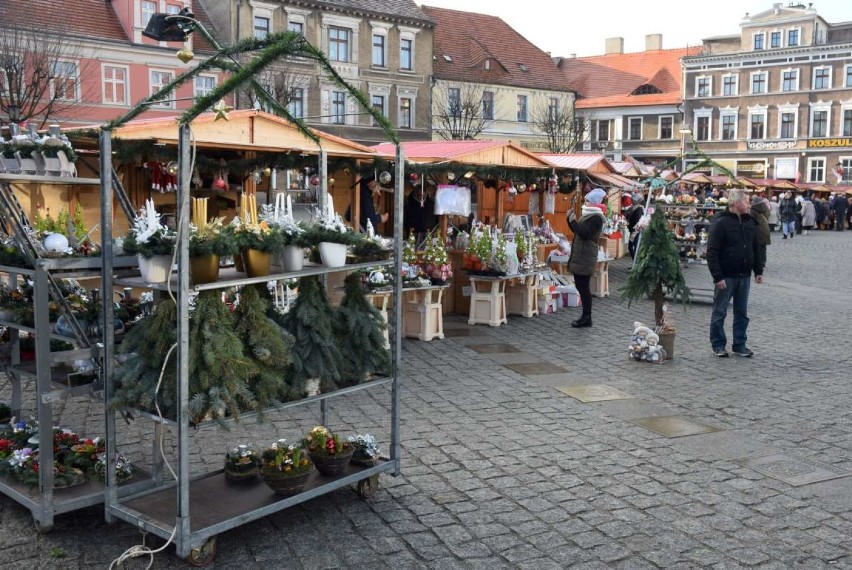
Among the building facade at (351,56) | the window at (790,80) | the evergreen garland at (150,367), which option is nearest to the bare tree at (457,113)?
the building facade at (351,56)

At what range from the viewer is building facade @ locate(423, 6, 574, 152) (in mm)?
42656

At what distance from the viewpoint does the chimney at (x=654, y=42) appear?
191ft

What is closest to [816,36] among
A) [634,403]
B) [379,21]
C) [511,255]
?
[379,21]

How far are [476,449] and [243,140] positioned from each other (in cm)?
667

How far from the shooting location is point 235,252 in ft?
13.7

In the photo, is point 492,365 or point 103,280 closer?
point 103,280

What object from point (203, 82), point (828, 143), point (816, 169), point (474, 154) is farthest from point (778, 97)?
point (474, 154)

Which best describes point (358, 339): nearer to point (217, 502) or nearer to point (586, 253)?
point (217, 502)

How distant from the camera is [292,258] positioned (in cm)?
466

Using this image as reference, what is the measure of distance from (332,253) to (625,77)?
5329 cm

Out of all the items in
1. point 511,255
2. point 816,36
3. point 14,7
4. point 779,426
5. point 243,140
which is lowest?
point 779,426

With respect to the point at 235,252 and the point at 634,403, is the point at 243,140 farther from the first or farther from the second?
the point at 235,252

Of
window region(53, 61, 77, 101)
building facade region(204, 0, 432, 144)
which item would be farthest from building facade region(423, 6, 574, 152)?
window region(53, 61, 77, 101)

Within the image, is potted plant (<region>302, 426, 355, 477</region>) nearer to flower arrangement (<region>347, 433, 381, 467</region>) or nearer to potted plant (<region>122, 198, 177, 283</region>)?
flower arrangement (<region>347, 433, 381, 467</region>)
